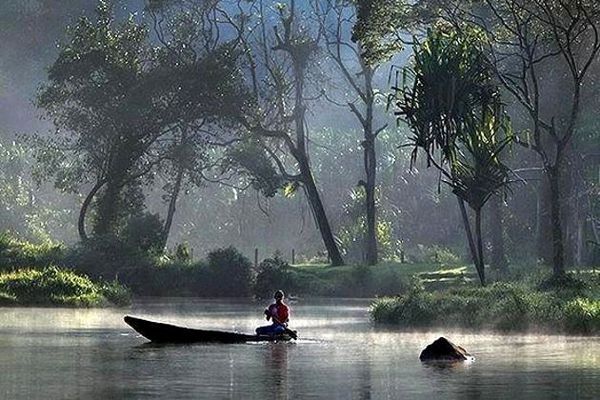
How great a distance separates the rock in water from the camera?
34.8 m

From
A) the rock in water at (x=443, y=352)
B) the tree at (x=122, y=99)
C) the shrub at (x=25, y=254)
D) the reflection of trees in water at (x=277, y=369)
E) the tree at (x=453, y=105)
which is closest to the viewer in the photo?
the reflection of trees in water at (x=277, y=369)

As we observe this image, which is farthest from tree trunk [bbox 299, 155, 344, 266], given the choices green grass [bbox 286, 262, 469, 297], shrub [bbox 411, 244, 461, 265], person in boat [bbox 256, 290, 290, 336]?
person in boat [bbox 256, 290, 290, 336]

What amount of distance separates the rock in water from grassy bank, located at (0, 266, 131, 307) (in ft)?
94.7

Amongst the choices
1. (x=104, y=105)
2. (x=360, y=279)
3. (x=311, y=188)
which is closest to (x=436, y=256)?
(x=311, y=188)

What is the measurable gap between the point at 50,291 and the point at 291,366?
28636 millimetres

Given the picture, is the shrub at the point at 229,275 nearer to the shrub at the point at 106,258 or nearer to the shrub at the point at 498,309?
the shrub at the point at 106,258

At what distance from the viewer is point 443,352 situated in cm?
3491

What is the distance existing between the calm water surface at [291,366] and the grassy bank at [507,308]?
1373mm

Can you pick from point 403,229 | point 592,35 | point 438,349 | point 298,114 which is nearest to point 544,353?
point 438,349

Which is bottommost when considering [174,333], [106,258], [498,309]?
[174,333]

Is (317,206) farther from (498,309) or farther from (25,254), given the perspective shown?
(498,309)

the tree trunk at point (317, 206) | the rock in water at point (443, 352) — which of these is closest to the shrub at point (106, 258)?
the tree trunk at point (317, 206)

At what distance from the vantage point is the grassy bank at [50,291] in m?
60.5

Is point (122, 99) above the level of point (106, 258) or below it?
above
